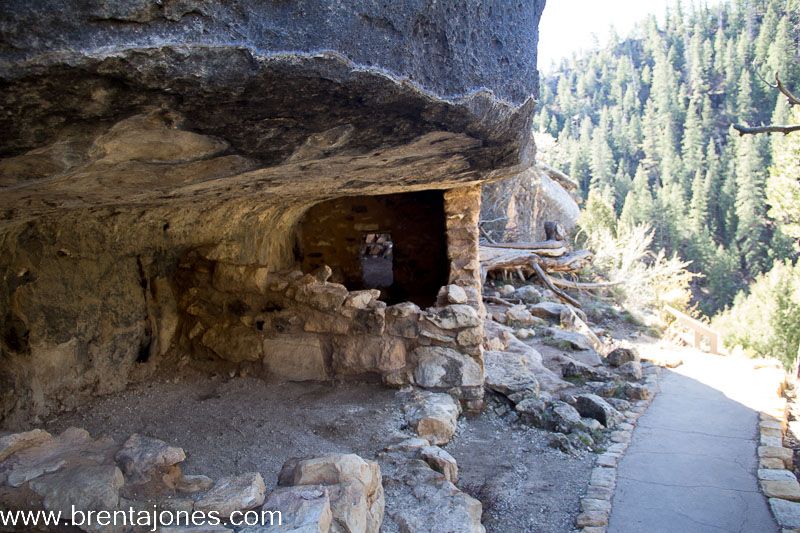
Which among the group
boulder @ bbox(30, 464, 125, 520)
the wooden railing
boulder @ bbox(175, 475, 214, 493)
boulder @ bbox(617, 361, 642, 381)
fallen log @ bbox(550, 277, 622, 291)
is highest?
boulder @ bbox(30, 464, 125, 520)

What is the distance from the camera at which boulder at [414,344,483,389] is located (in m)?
3.99

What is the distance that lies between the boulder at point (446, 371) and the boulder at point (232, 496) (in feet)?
6.51

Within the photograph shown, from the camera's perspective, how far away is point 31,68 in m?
1.33

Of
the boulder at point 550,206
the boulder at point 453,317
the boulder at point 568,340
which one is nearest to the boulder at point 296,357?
the boulder at point 453,317

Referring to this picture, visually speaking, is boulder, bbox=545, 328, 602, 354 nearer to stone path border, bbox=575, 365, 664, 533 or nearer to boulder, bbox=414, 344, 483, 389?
stone path border, bbox=575, 365, 664, 533

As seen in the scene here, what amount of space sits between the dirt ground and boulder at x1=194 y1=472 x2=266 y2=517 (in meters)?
0.53

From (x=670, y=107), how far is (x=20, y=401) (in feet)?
145

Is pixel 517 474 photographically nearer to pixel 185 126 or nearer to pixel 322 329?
pixel 322 329

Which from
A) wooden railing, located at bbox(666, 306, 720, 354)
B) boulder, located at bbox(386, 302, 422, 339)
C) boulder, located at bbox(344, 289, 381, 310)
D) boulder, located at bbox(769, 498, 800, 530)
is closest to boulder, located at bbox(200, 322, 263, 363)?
boulder, located at bbox(344, 289, 381, 310)

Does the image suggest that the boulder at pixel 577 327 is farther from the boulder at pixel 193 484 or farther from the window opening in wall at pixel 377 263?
the boulder at pixel 193 484

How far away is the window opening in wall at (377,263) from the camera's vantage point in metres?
7.39

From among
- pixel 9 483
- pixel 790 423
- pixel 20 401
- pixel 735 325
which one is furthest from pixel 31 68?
pixel 735 325

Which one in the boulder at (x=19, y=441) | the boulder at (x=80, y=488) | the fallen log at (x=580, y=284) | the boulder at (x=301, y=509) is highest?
the boulder at (x=19, y=441)

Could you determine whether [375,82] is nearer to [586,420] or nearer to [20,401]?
[20,401]
